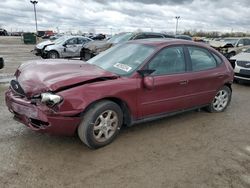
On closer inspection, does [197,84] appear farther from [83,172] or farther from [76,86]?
[83,172]

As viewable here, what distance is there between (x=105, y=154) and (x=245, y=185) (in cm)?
178

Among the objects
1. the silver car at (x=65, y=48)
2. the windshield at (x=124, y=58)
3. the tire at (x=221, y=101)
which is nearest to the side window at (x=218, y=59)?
the tire at (x=221, y=101)

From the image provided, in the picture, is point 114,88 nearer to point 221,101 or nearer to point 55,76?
point 55,76

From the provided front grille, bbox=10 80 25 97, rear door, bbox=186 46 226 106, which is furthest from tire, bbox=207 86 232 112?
front grille, bbox=10 80 25 97

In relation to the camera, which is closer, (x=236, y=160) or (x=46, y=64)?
(x=236, y=160)

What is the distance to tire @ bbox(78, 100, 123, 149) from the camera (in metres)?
3.54

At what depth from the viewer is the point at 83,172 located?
10.4 feet

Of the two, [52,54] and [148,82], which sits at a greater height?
[148,82]

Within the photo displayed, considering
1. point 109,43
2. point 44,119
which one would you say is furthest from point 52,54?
point 44,119

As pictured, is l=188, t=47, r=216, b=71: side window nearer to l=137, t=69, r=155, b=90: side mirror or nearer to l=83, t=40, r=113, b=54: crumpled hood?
l=137, t=69, r=155, b=90: side mirror

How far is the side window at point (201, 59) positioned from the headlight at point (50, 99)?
8.83ft

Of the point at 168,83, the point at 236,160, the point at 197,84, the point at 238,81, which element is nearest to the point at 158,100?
the point at 168,83

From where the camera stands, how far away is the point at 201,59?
5.11m

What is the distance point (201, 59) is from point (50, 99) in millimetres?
3139
